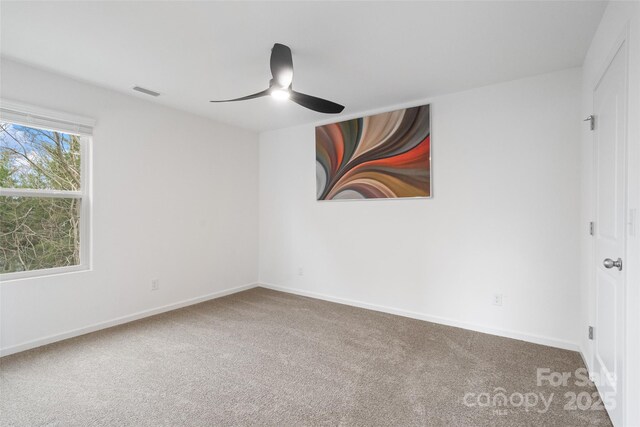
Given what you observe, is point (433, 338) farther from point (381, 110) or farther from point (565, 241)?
point (381, 110)

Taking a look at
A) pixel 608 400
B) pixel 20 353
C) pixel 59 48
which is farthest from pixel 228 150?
pixel 608 400

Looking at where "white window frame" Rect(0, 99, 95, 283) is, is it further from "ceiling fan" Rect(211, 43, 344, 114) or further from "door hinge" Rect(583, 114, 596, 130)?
"door hinge" Rect(583, 114, 596, 130)

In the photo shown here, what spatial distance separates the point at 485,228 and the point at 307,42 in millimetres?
2377

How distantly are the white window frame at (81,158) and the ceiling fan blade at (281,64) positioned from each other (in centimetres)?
209

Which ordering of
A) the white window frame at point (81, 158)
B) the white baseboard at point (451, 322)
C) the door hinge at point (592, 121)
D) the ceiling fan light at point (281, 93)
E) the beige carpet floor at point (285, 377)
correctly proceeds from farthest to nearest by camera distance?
the white baseboard at point (451, 322) → the white window frame at point (81, 158) → the ceiling fan light at point (281, 93) → the door hinge at point (592, 121) → the beige carpet floor at point (285, 377)

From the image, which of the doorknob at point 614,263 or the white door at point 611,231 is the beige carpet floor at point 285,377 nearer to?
the white door at point 611,231

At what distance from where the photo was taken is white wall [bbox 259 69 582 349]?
2.69m

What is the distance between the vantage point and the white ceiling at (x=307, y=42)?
192 cm

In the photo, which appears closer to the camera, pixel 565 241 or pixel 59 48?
pixel 59 48

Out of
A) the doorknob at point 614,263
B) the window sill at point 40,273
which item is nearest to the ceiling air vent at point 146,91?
the window sill at point 40,273

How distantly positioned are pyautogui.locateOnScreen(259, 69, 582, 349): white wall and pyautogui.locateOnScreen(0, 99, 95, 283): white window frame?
2.63 m

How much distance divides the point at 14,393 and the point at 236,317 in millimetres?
1806

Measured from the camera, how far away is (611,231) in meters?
1.79

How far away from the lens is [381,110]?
3703 mm
